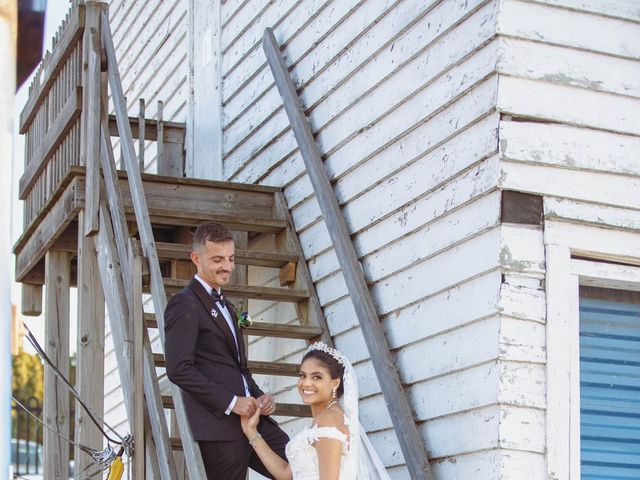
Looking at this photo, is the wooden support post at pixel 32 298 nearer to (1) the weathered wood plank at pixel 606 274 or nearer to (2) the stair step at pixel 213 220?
(2) the stair step at pixel 213 220

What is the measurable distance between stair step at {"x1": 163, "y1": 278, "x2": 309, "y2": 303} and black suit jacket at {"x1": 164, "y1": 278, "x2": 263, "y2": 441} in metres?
1.27

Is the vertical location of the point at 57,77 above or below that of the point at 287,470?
above

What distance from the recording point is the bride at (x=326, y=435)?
210 inches

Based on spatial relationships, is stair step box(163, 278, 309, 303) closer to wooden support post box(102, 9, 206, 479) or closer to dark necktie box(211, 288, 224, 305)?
wooden support post box(102, 9, 206, 479)

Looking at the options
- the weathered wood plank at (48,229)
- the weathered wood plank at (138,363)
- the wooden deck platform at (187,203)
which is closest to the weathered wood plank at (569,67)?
the weathered wood plank at (138,363)

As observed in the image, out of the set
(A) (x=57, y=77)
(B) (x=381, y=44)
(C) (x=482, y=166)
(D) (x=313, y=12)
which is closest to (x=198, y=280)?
(C) (x=482, y=166)

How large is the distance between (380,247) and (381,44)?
1.09 m

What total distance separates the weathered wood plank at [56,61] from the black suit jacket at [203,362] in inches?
109

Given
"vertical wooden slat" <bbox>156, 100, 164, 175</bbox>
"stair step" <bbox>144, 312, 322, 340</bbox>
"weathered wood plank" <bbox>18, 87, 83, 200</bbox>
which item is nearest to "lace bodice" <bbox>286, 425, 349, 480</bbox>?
"stair step" <bbox>144, 312, 322, 340</bbox>

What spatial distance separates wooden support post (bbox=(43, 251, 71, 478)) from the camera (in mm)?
8367

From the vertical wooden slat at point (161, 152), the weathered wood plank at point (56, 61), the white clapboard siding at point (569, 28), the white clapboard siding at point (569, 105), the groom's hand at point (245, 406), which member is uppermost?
the weathered wood plank at point (56, 61)

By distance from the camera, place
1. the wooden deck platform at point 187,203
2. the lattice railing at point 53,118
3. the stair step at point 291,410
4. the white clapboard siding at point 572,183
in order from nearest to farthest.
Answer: the white clapboard siding at point 572,183 < the stair step at point 291,410 < the wooden deck platform at point 187,203 < the lattice railing at point 53,118

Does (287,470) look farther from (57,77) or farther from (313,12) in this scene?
(57,77)

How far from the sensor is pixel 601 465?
574 cm
